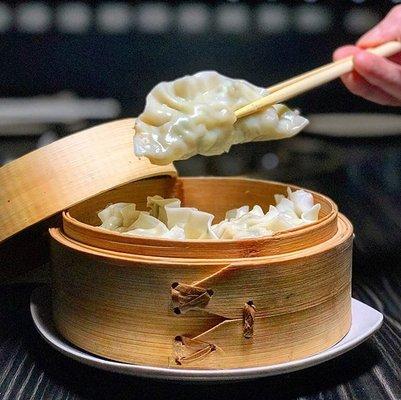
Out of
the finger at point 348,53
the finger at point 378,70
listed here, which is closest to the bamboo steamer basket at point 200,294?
the finger at point 378,70

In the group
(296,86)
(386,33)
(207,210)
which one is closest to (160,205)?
(207,210)

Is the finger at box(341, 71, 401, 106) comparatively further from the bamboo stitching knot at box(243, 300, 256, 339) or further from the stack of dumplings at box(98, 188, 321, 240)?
the bamboo stitching knot at box(243, 300, 256, 339)

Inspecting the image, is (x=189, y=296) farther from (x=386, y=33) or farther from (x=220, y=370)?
(x=386, y=33)

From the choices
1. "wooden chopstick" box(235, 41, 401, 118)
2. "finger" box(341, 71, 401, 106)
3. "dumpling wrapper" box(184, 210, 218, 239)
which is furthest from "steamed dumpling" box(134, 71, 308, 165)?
"finger" box(341, 71, 401, 106)

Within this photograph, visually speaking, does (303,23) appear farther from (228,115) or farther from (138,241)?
(138,241)

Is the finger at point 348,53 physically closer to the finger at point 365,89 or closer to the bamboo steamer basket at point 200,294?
the finger at point 365,89

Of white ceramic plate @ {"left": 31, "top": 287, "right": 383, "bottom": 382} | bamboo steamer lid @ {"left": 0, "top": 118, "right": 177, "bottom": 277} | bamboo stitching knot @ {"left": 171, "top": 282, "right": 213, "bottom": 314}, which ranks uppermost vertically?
bamboo steamer lid @ {"left": 0, "top": 118, "right": 177, "bottom": 277}

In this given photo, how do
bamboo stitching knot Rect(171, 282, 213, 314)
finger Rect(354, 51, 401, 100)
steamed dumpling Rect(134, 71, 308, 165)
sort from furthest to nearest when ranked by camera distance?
finger Rect(354, 51, 401, 100) → steamed dumpling Rect(134, 71, 308, 165) → bamboo stitching knot Rect(171, 282, 213, 314)
